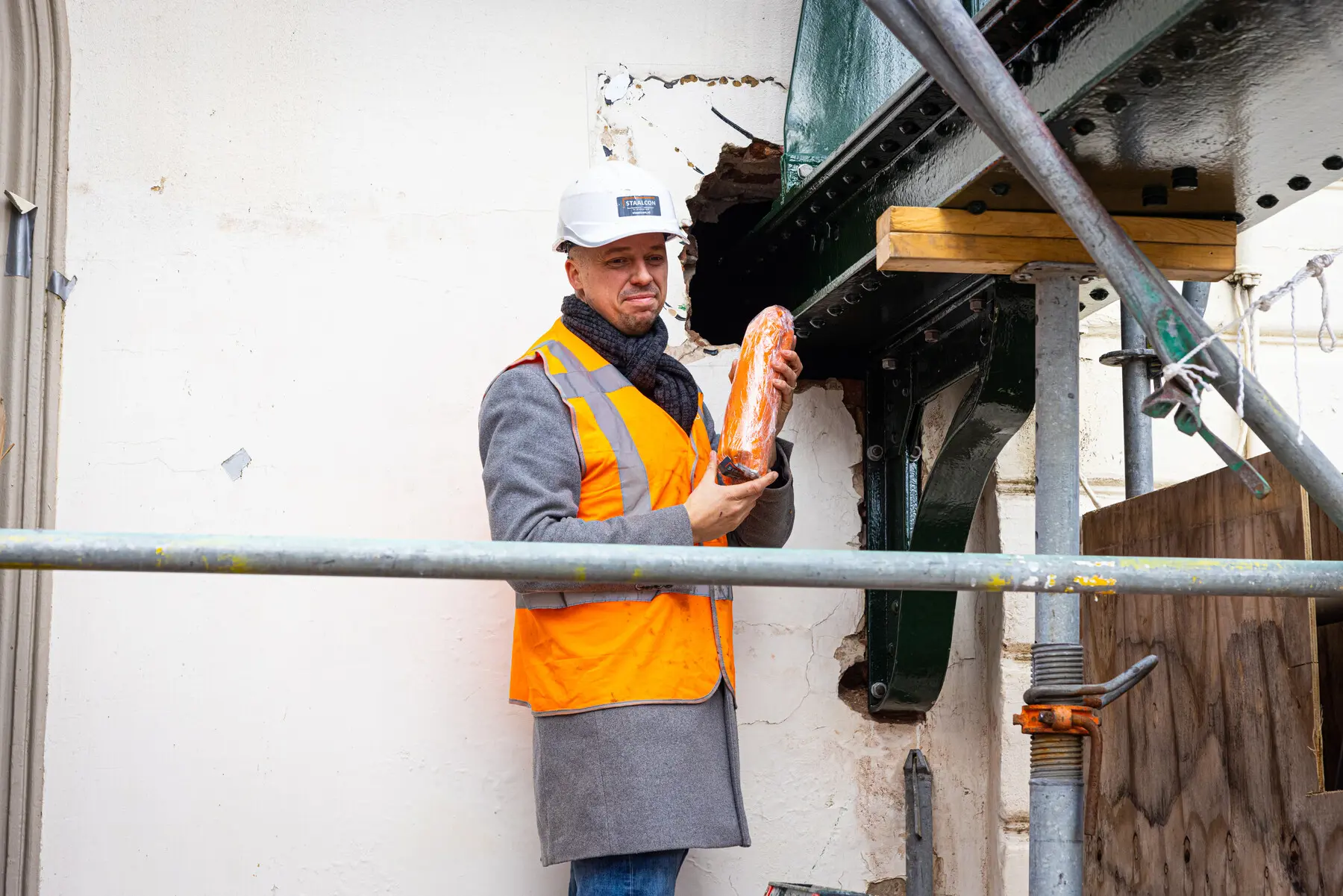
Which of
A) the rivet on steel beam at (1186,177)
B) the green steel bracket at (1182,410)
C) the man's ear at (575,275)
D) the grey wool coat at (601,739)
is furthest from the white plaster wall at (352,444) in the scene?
the green steel bracket at (1182,410)

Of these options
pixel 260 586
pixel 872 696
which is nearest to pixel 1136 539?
pixel 872 696

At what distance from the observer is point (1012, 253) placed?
2.42m

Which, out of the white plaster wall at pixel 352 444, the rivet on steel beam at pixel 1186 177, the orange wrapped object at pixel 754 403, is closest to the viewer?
the rivet on steel beam at pixel 1186 177

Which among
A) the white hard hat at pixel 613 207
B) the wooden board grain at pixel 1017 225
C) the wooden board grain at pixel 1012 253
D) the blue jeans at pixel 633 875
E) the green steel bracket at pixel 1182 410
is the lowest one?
the blue jeans at pixel 633 875

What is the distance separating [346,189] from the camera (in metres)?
3.53

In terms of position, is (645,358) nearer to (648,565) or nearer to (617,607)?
(617,607)

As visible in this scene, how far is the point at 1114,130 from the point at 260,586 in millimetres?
2142

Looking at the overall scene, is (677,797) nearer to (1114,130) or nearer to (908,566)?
(908,566)

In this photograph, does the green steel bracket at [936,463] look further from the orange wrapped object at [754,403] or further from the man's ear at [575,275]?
the man's ear at [575,275]

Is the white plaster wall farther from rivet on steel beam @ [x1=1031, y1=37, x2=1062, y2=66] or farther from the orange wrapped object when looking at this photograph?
rivet on steel beam @ [x1=1031, y1=37, x2=1062, y2=66]

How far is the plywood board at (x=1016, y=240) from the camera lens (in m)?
2.41

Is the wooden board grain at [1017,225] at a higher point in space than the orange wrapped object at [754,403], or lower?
higher

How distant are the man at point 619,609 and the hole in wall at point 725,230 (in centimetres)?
75

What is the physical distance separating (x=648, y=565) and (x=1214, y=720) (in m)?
1.34
